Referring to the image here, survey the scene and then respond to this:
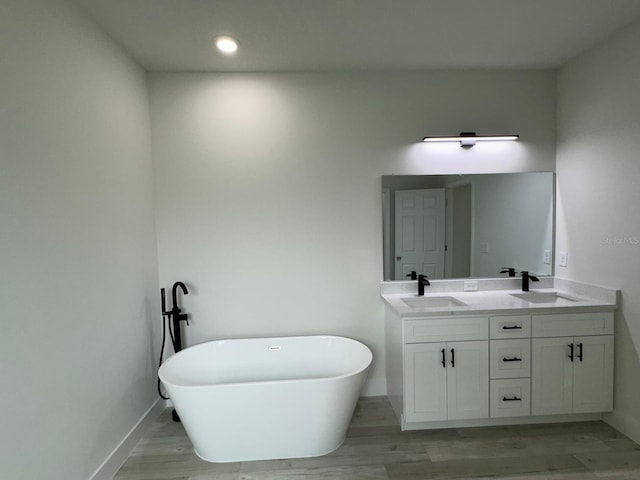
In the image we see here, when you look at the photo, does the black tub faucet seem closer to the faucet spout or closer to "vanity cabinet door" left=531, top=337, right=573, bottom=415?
the faucet spout

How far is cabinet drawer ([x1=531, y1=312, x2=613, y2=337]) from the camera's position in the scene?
7.34 feet

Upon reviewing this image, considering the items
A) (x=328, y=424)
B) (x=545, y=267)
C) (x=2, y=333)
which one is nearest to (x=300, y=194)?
(x=328, y=424)

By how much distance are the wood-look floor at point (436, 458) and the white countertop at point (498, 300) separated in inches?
33.4

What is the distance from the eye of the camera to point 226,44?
2182 millimetres

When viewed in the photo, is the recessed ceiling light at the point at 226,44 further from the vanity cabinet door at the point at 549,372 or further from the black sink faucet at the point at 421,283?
the vanity cabinet door at the point at 549,372

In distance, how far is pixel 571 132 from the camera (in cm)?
257

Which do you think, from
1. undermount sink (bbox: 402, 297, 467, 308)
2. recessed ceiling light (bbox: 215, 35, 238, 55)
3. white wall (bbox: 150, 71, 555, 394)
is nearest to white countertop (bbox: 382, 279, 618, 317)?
undermount sink (bbox: 402, 297, 467, 308)

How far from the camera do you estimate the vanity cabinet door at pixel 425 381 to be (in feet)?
7.24

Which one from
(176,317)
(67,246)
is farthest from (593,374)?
(67,246)

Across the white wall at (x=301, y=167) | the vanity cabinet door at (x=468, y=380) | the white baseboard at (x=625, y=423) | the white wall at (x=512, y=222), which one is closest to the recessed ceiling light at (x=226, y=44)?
the white wall at (x=301, y=167)

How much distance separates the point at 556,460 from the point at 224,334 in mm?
2418

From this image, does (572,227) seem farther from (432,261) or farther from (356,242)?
(356,242)

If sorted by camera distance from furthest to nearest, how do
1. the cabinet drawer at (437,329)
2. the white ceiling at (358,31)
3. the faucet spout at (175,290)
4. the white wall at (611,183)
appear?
1. the faucet spout at (175,290)
2. the cabinet drawer at (437,329)
3. the white wall at (611,183)
4. the white ceiling at (358,31)

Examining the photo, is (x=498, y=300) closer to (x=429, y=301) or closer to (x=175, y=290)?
(x=429, y=301)
